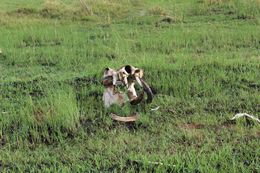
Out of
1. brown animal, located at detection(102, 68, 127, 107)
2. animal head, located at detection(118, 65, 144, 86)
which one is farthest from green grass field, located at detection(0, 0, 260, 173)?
animal head, located at detection(118, 65, 144, 86)

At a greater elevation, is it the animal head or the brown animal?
the animal head

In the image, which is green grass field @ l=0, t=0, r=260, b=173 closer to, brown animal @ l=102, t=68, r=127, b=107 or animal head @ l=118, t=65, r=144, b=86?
brown animal @ l=102, t=68, r=127, b=107

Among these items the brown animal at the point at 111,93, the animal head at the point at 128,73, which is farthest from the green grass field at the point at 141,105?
the animal head at the point at 128,73

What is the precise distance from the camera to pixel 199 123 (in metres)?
3.94

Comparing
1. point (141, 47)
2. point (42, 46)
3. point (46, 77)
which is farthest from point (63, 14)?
point (46, 77)

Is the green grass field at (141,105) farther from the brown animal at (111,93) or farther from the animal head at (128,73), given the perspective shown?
the animal head at (128,73)

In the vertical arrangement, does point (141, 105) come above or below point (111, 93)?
below

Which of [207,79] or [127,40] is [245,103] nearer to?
[207,79]

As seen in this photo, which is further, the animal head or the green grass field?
the animal head

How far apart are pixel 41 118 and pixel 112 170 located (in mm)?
1098

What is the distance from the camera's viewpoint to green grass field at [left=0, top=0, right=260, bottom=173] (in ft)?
11.1

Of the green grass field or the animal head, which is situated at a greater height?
the animal head

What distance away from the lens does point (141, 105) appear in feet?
14.2

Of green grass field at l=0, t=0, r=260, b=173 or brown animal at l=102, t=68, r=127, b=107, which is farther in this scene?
brown animal at l=102, t=68, r=127, b=107
